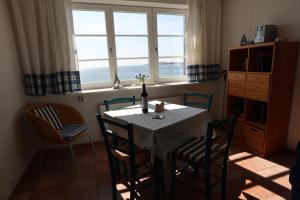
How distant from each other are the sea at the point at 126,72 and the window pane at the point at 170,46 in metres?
0.21

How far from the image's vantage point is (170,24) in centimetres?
350

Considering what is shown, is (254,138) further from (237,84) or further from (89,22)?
(89,22)

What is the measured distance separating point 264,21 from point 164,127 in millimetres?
2345

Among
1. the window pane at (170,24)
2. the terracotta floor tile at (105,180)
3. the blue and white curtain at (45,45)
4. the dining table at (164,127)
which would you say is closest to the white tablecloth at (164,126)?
the dining table at (164,127)

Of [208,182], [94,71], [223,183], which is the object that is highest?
[94,71]

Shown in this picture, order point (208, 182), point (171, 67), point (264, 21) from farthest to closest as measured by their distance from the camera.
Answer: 1. point (171, 67)
2. point (264, 21)
3. point (208, 182)

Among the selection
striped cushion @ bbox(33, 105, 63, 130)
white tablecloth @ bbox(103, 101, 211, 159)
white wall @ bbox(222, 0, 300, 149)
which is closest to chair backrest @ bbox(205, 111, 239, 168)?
white tablecloth @ bbox(103, 101, 211, 159)

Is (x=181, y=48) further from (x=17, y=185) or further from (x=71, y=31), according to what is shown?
(x=17, y=185)

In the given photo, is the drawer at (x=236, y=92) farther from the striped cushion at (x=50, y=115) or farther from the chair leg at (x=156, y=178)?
the striped cushion at (x=50, y=115)

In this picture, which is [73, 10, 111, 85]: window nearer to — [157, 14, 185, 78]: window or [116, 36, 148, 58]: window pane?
[116, 36, 148, 58]: window pane

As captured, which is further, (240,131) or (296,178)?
(240,131)

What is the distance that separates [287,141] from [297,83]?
2.69ft

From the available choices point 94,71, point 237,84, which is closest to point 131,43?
point 94,71

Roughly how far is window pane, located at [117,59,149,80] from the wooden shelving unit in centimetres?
145
